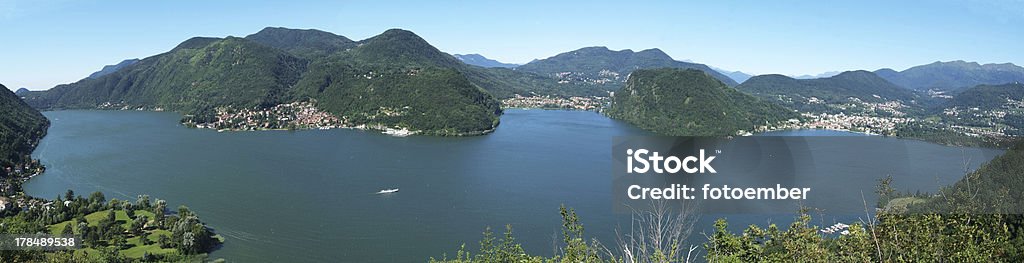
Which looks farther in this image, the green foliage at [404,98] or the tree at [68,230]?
the green foliage at [404,98]

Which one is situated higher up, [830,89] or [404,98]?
[830,89]

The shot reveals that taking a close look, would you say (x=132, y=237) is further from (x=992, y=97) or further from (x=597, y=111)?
(x=992, y=97)

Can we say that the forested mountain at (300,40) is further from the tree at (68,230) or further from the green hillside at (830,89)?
the tree at (68,230)

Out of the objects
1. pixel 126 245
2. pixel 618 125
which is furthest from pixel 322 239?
pixel 618 125

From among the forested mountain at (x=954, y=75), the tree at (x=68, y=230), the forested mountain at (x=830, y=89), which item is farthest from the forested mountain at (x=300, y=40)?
the forested mountain at (x=954, y=75)

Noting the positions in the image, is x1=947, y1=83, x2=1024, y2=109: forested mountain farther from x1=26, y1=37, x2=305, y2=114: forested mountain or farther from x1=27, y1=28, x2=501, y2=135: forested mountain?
x1=26, y1=37, x2=305, y2=114: forested mountain

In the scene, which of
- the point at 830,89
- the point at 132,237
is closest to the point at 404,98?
the point at 132,237
